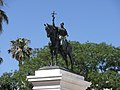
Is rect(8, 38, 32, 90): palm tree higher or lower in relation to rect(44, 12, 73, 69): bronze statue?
higher

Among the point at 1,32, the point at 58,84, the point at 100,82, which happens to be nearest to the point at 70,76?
the point at 58,84

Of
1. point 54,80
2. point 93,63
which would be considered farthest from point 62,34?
point 93,63

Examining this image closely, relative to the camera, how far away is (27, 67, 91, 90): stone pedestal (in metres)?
19.4

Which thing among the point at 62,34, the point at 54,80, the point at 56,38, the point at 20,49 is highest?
the point at 20,49

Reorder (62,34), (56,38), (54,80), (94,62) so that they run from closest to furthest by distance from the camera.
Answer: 1. (54,80)
2. (56,38)
3. (62,34)
4. (94,62)

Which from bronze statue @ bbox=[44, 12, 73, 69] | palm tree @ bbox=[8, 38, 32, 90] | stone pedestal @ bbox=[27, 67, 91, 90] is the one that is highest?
palm tree @ bbox=[8, 38, 32, 90]

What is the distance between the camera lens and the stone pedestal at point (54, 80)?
765 inches

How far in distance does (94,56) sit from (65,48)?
21123 millimetres

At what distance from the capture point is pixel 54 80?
64.0 feet

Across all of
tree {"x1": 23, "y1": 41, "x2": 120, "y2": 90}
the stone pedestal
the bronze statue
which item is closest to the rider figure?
the bronze statue

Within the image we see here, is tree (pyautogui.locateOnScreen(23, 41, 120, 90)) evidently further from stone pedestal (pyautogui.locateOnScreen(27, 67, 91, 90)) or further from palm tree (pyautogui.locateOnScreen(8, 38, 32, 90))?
stone pedestal (pyautogui.locateOnScreen(27, 67, 91, 90))

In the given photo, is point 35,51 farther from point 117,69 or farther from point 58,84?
point 58,84

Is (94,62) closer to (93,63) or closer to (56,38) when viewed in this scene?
(93,63)

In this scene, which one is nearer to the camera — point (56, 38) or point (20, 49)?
point (56, 38)
